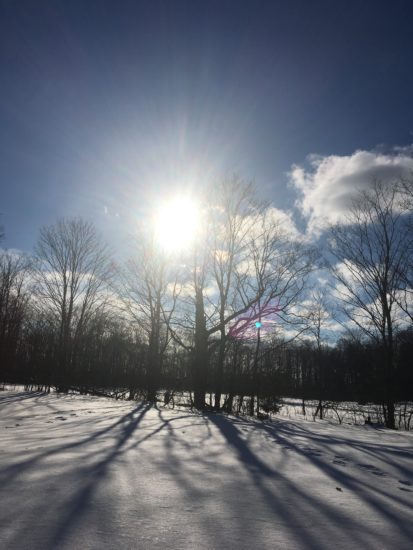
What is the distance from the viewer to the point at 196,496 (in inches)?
96.0

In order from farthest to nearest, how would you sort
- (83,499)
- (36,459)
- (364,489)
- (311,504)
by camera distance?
(36,459), (364,489), (311,504), (83,499)

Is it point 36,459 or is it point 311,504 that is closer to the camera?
point 311,504

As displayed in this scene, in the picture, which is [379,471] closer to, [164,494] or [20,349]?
[164,494]

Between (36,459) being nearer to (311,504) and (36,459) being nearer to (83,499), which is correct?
(83,499)

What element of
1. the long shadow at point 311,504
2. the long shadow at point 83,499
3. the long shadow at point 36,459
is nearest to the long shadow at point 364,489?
the long shadow at point 311,504

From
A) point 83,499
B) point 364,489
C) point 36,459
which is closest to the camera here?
point 83,499

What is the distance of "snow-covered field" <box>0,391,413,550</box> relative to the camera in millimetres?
1779

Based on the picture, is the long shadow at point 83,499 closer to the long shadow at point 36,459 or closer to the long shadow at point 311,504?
the long shadow at point 36,459

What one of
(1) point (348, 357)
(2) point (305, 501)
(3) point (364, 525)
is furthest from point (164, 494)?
(1) point (348, 357)

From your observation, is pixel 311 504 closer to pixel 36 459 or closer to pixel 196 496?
pixel 196 496

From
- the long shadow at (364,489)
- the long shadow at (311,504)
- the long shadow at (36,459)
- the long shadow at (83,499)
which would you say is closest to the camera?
the long shadow at (83,499)

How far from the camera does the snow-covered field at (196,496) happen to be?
70.1 inches

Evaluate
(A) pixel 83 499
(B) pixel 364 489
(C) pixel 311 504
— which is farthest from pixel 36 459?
(B) pixel 364 489

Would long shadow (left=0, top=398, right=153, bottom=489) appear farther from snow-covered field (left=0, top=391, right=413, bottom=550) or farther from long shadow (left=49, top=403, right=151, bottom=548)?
long shadow (left=49, top=403, right=151, bottom=548)
